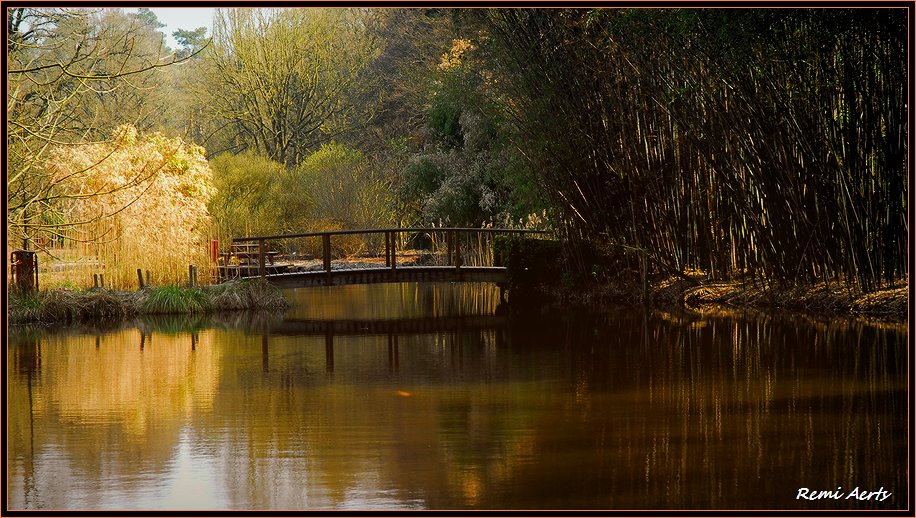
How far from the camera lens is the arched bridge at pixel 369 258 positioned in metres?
15.8

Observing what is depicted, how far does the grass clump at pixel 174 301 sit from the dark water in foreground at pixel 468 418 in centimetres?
228

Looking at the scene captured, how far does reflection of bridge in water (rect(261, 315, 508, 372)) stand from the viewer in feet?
38.6

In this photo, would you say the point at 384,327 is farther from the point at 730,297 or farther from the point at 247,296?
the point at 730,297

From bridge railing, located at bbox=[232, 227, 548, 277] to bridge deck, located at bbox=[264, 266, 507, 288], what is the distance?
5.9 inches

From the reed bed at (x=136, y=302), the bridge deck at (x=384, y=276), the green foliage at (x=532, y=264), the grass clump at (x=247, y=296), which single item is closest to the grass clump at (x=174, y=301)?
the reed bed at (x=136, y=302)

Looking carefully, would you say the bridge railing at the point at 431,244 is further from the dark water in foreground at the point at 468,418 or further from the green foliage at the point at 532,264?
the dark water in foreground at the point at 468,418

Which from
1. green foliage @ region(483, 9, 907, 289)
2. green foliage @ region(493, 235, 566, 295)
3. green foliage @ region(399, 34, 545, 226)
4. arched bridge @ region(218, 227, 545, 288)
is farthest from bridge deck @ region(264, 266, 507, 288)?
green foliage @ region(483, 9, 907, 289)

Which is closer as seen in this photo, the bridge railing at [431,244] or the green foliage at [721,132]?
the green foliage at [721,132]

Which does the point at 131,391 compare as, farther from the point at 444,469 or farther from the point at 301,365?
the point at 444,469

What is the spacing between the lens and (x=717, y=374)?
8.14 metres

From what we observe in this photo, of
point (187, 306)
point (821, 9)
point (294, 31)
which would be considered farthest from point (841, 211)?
point (294, 31)

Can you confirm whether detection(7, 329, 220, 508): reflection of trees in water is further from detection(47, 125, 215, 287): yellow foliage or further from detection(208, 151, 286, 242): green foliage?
detection(208, 151, 286, 242): green foliage

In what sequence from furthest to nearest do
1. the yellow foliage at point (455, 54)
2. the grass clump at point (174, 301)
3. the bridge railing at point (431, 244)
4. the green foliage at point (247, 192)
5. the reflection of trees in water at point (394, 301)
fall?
1. the green foliage at point (247, 192)
2. the yellow foliage at point (455, 54)
3. the bridge railing at point (431, 244)
4. the reflection of trees in water at point (394, 301)
5. the grass clump at point (174, 301)

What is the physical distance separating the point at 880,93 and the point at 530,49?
15.1ft
